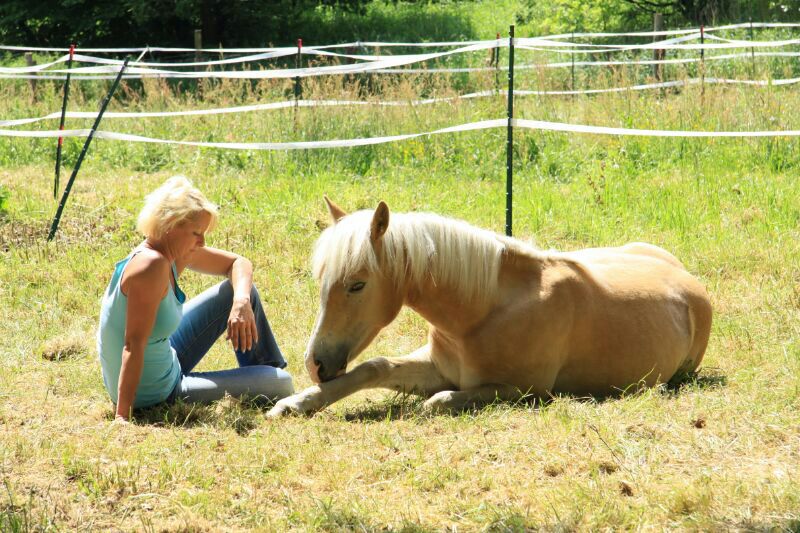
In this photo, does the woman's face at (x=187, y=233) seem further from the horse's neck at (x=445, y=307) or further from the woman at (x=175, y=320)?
the horse's neck at (x=445, y=307)

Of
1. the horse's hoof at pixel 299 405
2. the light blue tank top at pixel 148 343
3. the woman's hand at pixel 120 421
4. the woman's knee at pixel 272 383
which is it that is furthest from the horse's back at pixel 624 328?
the woman's hand at pixel 120 421

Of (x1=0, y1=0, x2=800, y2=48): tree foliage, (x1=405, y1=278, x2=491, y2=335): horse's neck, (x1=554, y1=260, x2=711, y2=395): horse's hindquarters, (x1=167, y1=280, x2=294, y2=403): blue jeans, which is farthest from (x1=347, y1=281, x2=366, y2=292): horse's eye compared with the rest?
(x1=0, y1=0, x2=800, y2=48): tree foliage

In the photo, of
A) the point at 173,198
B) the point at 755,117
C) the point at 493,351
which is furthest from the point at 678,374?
the point at 755,117

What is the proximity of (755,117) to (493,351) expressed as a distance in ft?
21.0

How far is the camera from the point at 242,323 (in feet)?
13.7

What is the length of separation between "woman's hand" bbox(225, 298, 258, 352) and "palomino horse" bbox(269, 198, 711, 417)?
12.2 inches

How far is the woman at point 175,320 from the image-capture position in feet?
12.6

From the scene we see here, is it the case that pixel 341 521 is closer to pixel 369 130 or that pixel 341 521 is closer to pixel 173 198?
pixel 173 198

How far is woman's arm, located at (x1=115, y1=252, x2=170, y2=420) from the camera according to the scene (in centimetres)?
379

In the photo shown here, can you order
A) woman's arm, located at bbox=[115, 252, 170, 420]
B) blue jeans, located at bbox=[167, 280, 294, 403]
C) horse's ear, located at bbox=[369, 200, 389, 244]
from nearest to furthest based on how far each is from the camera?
1. woman's arm, located at bbox=[115, 252, 170, 420]
2. horse's ear, located at bbox=[369, 200, 389, 244]
3. blue jeans, located at bbox=[167, 280, 294, 403]

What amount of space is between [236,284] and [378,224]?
0.83 m

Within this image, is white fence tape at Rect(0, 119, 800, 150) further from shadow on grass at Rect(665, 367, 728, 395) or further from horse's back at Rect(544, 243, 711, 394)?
shadow on grass at Rect(665, 367, 728, 395)

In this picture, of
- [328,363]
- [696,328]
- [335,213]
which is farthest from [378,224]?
[696,328]

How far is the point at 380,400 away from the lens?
4711 millimetres
